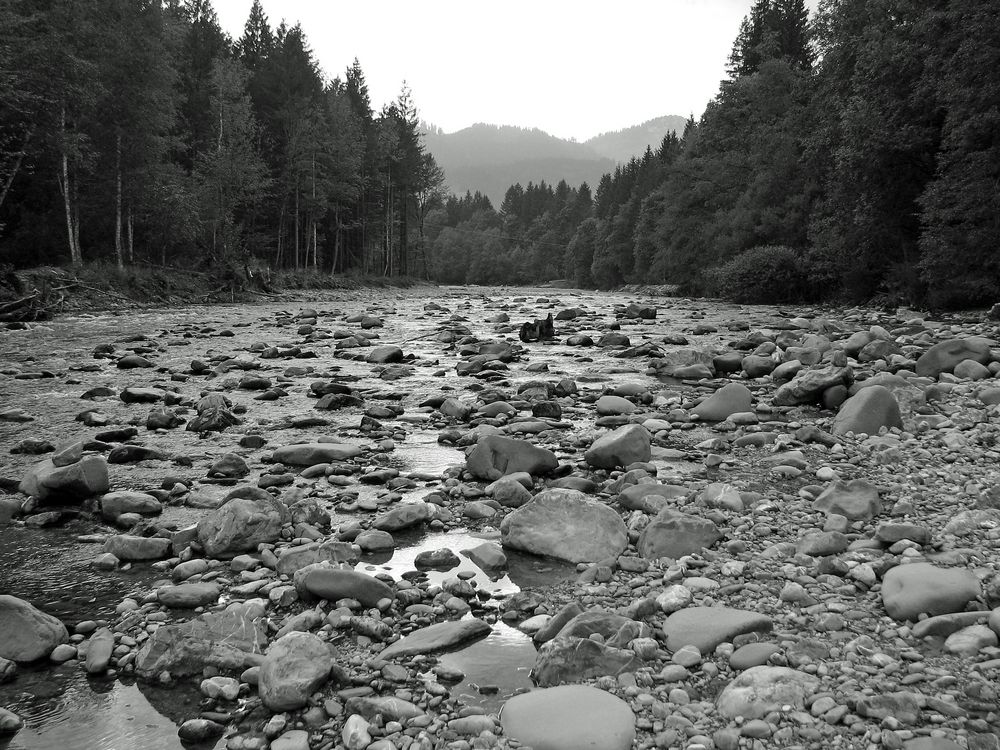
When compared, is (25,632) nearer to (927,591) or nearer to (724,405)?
(927,591)

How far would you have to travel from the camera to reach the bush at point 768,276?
29.1 meters

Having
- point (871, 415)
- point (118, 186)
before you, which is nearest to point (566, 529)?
point (871, 415)

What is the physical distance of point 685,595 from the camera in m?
2.91

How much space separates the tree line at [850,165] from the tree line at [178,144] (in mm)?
25109

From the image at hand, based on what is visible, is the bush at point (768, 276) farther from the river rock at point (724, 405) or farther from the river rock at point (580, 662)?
the river rock at point (580, 662)

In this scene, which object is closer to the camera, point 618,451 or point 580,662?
point 580,662

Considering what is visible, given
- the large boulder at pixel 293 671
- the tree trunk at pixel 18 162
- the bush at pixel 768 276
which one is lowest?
the large boulder at pixel 293 671

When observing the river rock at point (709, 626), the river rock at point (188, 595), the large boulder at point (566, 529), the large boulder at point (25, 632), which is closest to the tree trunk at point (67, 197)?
the river rock at point (188, 595)

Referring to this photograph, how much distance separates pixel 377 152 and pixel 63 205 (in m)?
34.7

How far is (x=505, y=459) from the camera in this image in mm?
5199

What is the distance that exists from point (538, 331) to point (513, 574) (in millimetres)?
12304

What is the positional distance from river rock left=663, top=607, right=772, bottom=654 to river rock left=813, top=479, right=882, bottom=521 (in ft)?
4.77

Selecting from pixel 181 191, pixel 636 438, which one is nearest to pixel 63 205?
pixel 181 191

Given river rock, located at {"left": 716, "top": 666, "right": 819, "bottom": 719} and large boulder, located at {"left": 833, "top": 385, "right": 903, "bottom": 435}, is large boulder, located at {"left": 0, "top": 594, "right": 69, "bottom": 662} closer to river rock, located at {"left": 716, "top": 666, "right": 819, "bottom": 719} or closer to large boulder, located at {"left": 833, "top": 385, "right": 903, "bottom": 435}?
river rock, located at {"left": 716, "top": 666, "right": 819, "bottom": 719}
